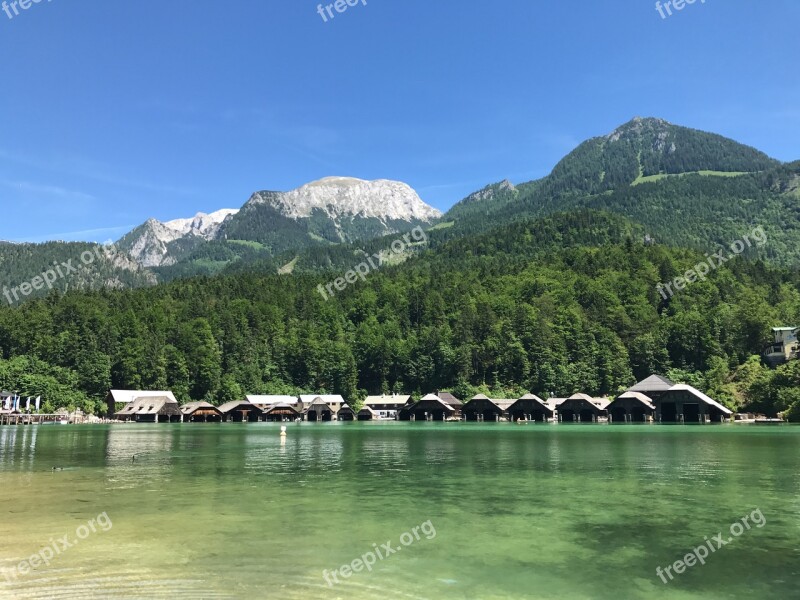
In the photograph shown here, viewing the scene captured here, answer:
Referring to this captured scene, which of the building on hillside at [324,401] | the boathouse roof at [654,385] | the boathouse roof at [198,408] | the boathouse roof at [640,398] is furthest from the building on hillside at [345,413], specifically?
the boathouse roof at [654,385]

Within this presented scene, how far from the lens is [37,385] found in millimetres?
119250

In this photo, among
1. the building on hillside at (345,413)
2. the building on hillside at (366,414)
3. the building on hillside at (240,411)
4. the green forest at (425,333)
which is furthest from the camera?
the building on hillside at (345,413)

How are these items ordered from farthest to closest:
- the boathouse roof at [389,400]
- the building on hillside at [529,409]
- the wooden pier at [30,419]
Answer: the boathouse roof at [389,400], the building on hillside at [529,409], the wooden pier at [30,419]

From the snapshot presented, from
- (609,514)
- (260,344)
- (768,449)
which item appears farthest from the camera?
(260,344)

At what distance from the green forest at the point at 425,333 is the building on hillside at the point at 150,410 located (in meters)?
8.02

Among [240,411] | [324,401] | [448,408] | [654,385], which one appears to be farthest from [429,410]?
[654,385]

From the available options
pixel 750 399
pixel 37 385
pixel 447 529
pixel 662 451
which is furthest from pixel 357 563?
pixel 37 385

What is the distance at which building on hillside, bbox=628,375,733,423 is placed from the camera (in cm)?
10425

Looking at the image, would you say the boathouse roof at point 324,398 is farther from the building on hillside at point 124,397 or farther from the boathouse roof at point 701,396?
the boathouse roof at point 701,396

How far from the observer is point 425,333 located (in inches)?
6467

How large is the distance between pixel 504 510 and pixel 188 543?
31.8ft

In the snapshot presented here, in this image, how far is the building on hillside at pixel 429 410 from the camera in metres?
135

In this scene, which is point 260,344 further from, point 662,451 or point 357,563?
point 357,563

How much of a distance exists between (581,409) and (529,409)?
34.7 feet
